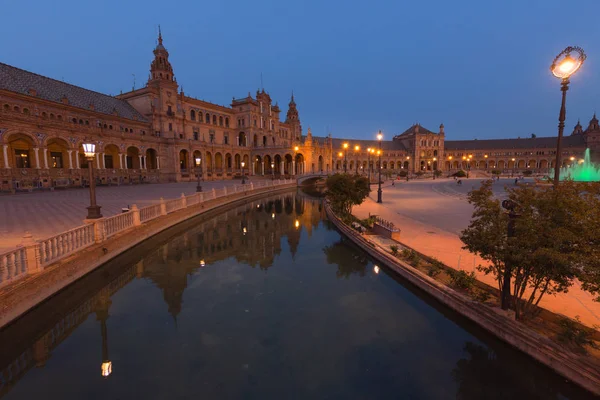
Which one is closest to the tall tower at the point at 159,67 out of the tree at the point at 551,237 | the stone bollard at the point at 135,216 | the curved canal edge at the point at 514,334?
the stone bollard at the point at 135,216

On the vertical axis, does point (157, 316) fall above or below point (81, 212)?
below

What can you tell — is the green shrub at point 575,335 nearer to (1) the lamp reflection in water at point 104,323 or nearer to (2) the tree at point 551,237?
(2) the tree at point 551,237

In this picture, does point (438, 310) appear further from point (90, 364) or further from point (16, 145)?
point (16, 145)

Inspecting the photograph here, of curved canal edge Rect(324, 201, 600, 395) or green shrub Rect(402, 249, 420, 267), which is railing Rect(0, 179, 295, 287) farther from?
green shrub Rect(402, 249, 420, 267)

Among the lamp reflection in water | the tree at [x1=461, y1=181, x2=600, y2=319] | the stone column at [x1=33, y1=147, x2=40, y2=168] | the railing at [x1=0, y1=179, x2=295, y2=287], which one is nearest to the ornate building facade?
the stone column at [x1=33, y1=147, x2=40, y2=168]

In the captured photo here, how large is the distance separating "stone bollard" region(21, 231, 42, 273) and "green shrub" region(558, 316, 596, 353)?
11.7m

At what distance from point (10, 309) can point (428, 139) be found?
109 metres

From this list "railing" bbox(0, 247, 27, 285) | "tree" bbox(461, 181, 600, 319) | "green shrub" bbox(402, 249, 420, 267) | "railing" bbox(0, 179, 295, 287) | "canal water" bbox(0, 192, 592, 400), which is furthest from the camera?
"green shrub" bbox(402, 249, 420, 267)

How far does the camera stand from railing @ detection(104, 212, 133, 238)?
11.0 m

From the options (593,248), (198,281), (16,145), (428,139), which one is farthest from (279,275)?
(428,139)

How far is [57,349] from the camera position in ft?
20.4

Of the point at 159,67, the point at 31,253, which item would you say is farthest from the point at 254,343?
the point at 159,67

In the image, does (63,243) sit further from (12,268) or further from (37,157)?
(37,157)

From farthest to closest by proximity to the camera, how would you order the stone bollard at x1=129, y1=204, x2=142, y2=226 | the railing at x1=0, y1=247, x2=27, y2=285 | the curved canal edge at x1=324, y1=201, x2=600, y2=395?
the stone bollard at x1=129, y1=204, x2=142, y2=226, the railing at x1=0, y1=247, x2=27, y2=285, the curved canal edge at x1=324, y1=201, x2=600, y2=395
